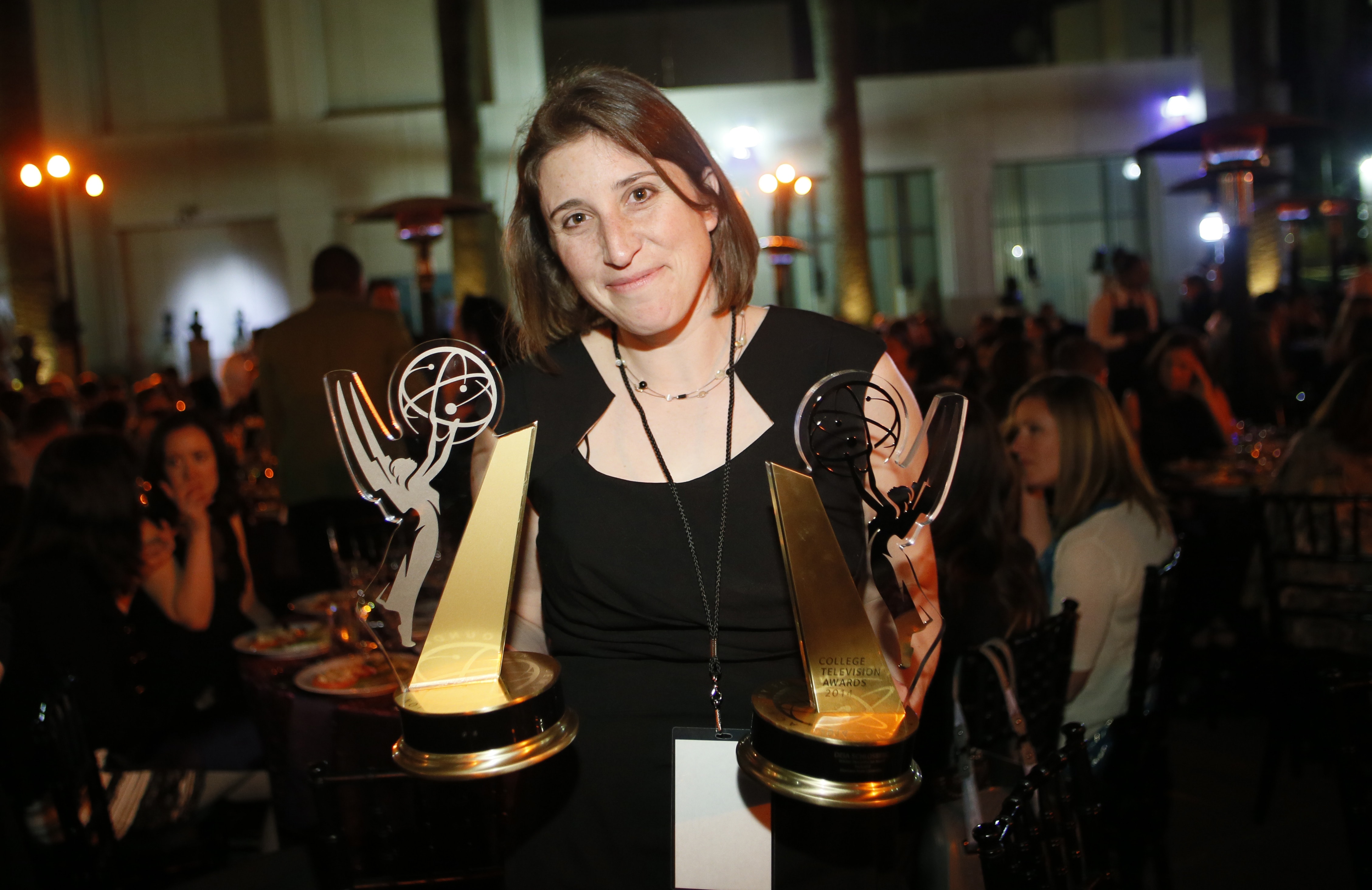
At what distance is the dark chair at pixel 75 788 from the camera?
199 centimetres

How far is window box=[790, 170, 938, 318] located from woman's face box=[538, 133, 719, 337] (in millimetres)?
13966

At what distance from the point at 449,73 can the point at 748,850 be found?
10789mm

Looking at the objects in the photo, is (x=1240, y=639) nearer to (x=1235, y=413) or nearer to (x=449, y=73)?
(x=1235, y=413)

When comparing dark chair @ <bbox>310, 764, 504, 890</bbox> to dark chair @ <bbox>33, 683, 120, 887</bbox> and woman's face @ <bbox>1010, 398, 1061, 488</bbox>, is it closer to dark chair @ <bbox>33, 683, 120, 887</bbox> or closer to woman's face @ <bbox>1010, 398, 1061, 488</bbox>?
dark chair @ <bbox>33, 683, 120, 887</bbox>

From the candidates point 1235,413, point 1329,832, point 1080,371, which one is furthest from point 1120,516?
point 1235,413

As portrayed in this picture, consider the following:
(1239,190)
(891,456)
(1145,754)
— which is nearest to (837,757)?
(891,456)

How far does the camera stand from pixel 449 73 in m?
10.7

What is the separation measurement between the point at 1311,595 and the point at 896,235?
12.5 m

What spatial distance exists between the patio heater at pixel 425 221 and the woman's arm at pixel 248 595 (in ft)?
11.7

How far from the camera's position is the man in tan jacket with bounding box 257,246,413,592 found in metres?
4.20

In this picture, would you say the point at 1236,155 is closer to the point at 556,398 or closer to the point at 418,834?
the point at 556,398

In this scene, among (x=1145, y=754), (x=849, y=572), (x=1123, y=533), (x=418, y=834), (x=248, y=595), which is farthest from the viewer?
(x=248, y=595)

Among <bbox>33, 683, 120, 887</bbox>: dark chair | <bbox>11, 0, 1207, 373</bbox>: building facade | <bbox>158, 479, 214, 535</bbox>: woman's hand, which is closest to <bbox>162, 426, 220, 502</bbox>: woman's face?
<bbox>158, 479, 214, 535</bbox>: woman's hand

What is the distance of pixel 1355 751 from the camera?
1.64m
